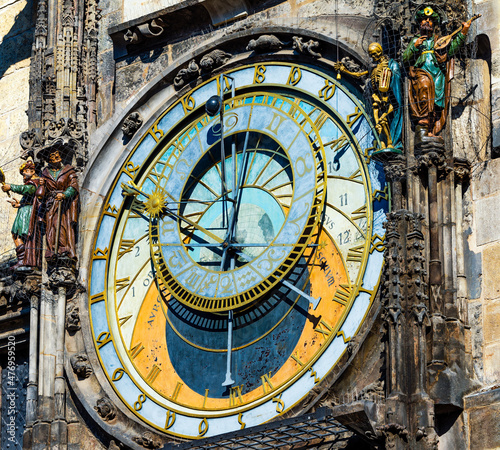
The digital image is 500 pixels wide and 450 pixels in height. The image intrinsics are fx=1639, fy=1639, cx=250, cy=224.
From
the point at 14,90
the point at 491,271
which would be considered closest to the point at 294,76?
the point at 491,271

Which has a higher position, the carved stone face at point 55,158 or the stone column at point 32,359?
the carved stone face at point 55,158

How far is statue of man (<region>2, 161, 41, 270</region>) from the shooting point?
41.4ft

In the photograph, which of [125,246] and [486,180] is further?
[125,246]

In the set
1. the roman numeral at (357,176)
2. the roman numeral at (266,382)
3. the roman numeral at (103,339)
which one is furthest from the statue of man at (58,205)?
the roman numeral at (357,176)

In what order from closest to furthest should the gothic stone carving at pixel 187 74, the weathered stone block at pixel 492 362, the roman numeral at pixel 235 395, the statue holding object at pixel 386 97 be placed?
the weathered stone block at pixel 492 362, the statue holding object at pixel 386 97, the roman numeral at pixel 235 395, the gothic stone carving at pixel 187 74

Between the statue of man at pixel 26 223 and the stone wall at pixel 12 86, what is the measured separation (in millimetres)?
970

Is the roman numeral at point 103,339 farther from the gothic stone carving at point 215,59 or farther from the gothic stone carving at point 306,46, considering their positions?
the gothic stone carving at point 306,46

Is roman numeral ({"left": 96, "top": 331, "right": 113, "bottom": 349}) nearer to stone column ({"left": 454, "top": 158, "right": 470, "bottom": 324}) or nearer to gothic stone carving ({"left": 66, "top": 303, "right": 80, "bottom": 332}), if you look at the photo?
gothic stone carving ({"left": 66, "top": 303, "right": 80, "bottom": 332})

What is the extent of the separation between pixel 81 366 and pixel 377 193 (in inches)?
105

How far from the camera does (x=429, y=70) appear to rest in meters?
10.8

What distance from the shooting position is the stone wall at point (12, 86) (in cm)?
1411

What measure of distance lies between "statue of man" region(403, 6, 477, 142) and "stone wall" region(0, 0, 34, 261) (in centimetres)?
445

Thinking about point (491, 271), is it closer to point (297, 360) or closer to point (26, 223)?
point (297, 360)

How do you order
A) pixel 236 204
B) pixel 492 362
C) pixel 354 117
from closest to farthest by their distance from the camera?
pixel 492 362
pixel 354 117
pixel 236 204
